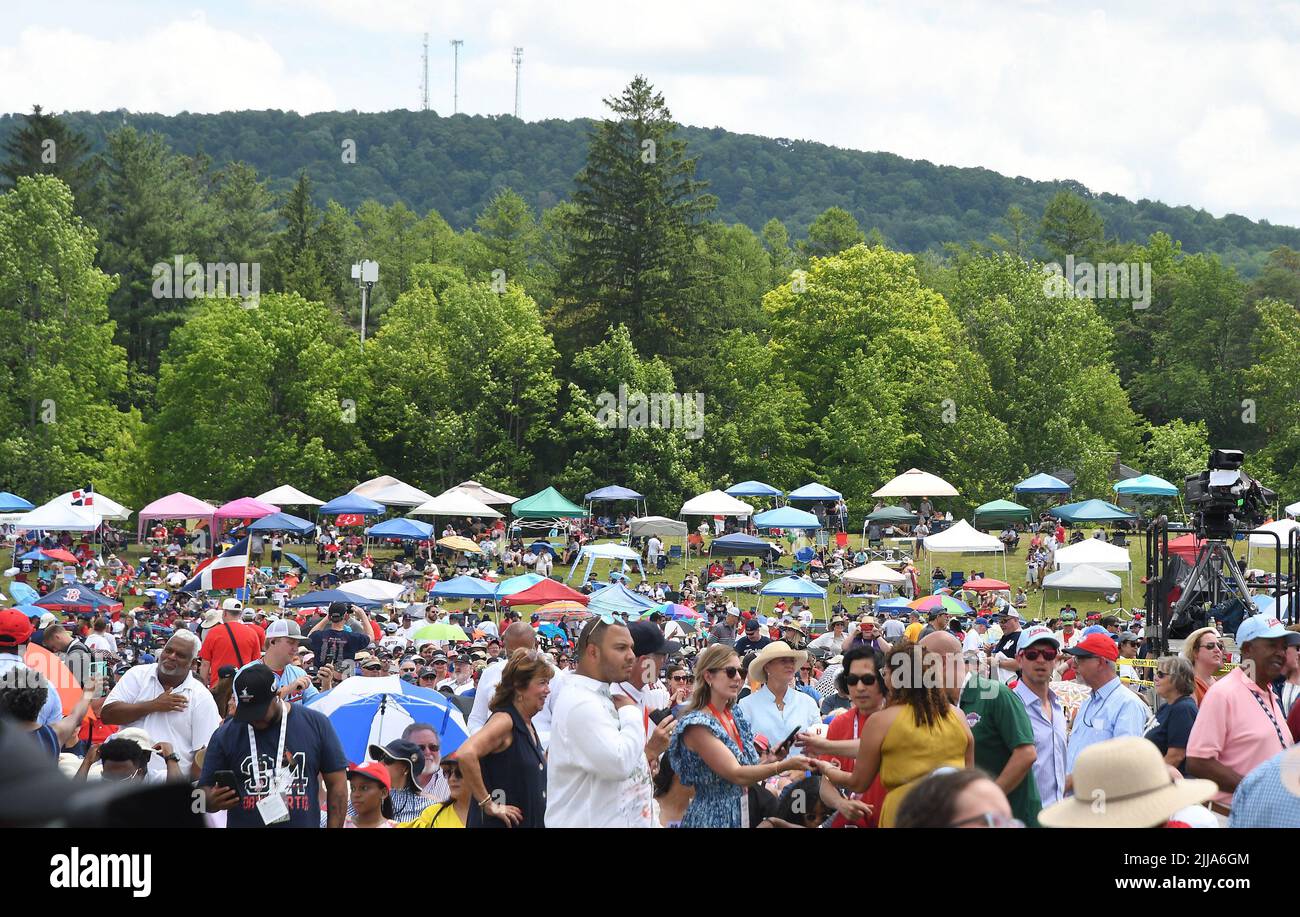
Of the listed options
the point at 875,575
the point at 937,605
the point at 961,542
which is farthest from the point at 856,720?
the point at 961,542

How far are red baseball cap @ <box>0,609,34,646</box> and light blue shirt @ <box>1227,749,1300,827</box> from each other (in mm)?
5863

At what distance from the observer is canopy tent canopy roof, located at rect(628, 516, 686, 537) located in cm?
4219

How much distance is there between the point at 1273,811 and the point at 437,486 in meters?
51.1

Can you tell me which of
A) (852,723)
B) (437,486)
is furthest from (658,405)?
(852,723)

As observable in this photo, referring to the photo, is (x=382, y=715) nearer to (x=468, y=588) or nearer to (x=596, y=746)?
(x=596, y=746)

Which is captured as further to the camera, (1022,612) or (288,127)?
(288,127)

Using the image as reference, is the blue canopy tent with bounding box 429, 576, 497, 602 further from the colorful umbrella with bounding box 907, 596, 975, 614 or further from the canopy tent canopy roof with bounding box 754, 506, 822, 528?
the canopy tent canopy roof with bounding box 754, 506, 822, 528

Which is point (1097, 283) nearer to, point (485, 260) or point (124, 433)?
point (485, 260)

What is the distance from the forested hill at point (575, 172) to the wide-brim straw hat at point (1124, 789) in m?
152

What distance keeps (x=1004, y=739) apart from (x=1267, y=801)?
5.11 feet

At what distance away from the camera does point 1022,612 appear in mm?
33625

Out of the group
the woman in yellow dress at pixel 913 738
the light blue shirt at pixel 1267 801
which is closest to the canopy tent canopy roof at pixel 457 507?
the woman in yellow dress at pixel 913 738

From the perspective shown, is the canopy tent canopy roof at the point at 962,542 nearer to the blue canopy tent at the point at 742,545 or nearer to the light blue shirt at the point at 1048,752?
the blue canopy tent at the point at 742,545

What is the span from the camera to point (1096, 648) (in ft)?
24.4
